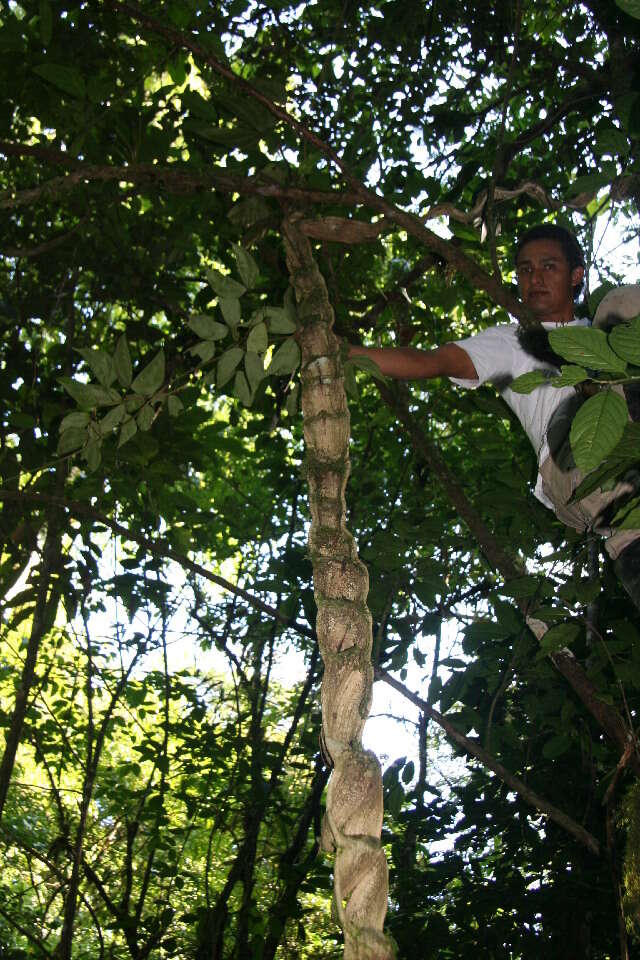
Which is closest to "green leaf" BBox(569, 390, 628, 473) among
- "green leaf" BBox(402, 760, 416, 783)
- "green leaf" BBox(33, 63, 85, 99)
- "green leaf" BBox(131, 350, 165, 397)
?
"green leaf" BBox(131, 350, 165, 397)

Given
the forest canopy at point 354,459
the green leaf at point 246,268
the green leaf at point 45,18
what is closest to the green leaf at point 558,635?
the forest canopy at point 354,459

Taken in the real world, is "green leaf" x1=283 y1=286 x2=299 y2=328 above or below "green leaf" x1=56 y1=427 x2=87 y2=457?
above

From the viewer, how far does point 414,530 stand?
2.17 metres

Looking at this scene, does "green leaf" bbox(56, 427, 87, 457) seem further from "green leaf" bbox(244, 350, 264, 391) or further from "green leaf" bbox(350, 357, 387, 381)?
"green leaf" bbox(350, 357, 387, 381)

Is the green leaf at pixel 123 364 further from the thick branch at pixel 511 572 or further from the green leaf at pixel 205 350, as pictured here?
the thick branch at pixel 511 572

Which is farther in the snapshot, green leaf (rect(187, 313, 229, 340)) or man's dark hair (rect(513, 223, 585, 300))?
man's dark hair (rect(513, 223, 585, 300))

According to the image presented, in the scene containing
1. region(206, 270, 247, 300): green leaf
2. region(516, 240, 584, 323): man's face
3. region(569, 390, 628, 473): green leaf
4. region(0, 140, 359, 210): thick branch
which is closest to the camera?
region(569, 390, 628, 473): green leaf

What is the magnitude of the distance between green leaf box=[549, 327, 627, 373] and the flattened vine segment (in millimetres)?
309

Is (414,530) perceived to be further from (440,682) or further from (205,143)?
(205,143)

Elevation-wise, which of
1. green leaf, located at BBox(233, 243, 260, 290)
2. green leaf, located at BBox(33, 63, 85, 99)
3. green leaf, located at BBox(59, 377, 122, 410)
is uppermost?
green leaf, located at BBox(33, 63, 85, 99)

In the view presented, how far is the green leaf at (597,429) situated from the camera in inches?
32.0

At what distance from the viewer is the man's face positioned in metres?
2.06

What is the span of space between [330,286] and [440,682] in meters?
1.20

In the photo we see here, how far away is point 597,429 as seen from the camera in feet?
2.68
